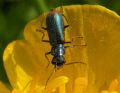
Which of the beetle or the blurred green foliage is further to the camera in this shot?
the blurred green foliage

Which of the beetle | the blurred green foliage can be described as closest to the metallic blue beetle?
the beetle

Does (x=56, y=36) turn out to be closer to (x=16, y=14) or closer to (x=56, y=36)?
(x=56, y=36)

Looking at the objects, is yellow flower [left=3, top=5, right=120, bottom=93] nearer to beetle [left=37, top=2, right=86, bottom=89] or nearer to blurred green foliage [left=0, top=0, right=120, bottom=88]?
beetle [left=37, top=2, right=86, bottom=89]

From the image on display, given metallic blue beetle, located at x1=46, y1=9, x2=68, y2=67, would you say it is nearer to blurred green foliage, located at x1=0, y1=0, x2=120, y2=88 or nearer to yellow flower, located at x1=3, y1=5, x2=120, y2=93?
yellow flower, located at x1=3, y1=5, x2=120, y2=93

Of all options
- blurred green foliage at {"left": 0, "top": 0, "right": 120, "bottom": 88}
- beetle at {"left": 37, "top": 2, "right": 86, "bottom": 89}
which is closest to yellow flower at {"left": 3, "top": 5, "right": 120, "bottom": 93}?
beetle at {"left": 37, "top": 2, "right": 86, "bottom": 89}

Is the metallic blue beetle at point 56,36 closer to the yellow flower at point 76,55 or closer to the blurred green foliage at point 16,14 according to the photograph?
the yellow flower at point 76,55

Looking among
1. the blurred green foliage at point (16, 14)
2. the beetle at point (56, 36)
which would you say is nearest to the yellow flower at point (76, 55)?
the beetle at point (56, 36)

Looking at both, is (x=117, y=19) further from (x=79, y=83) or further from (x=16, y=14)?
(x=16, y=14)
